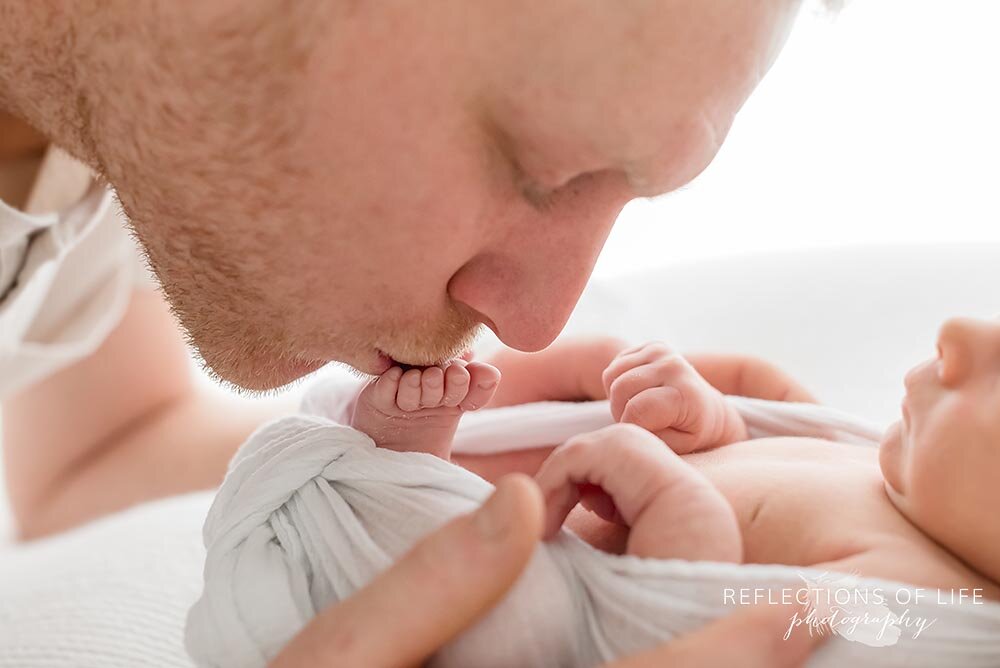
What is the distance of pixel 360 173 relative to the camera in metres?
0.81

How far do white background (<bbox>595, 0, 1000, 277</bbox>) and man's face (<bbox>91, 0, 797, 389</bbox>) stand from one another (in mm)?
908

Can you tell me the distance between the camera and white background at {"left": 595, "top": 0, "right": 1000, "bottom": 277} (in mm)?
1764

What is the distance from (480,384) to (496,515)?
29cm

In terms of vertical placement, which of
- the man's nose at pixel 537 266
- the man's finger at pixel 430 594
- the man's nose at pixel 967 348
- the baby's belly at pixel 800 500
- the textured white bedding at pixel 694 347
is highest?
the man's nose at pixel 537 266

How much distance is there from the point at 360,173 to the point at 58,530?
115 centimetres

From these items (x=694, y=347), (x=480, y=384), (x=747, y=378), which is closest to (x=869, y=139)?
(x=694, y=347)

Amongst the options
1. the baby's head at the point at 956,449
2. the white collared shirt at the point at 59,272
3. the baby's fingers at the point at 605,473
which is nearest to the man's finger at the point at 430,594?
the baby's fingers at the point at 605,473

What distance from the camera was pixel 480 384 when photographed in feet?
2.84

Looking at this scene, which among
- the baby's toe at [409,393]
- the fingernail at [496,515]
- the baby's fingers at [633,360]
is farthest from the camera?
the baby's fingers at [633,360]

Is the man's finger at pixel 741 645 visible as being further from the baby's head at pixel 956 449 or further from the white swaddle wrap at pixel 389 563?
the baby's head at pixel 956 449

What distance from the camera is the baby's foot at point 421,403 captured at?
2.78 ft

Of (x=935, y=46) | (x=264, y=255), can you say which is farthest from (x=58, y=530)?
(x=935, y=46)

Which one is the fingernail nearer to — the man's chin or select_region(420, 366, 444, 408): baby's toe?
select_region(420, 366, 444, 408): baby's toe

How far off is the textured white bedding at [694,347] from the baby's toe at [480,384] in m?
0.40
